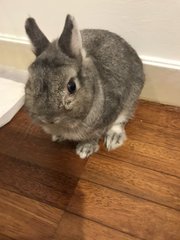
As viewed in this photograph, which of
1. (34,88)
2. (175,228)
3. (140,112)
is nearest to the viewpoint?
(34,88)

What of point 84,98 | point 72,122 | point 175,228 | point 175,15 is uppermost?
point 175,15

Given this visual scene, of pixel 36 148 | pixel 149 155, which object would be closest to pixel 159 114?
pixel 149 155

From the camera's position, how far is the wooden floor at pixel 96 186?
153 cm

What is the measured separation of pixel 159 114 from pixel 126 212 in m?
0.63

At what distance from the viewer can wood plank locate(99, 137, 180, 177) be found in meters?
1.71

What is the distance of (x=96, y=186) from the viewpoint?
1674 mm

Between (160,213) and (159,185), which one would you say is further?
(159,185)

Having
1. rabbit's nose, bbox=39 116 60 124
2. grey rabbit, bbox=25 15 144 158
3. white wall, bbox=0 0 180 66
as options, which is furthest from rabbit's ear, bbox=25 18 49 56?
white wall, bbox=0 0 180 66

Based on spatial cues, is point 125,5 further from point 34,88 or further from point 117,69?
point 34,88

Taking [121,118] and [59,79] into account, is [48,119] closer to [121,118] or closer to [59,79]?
[59,79]

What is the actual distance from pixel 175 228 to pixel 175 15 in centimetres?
97

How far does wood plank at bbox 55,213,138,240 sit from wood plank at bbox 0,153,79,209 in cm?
9

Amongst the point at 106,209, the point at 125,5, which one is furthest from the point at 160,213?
the point at 125,5

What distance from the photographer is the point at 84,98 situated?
1454 mm
